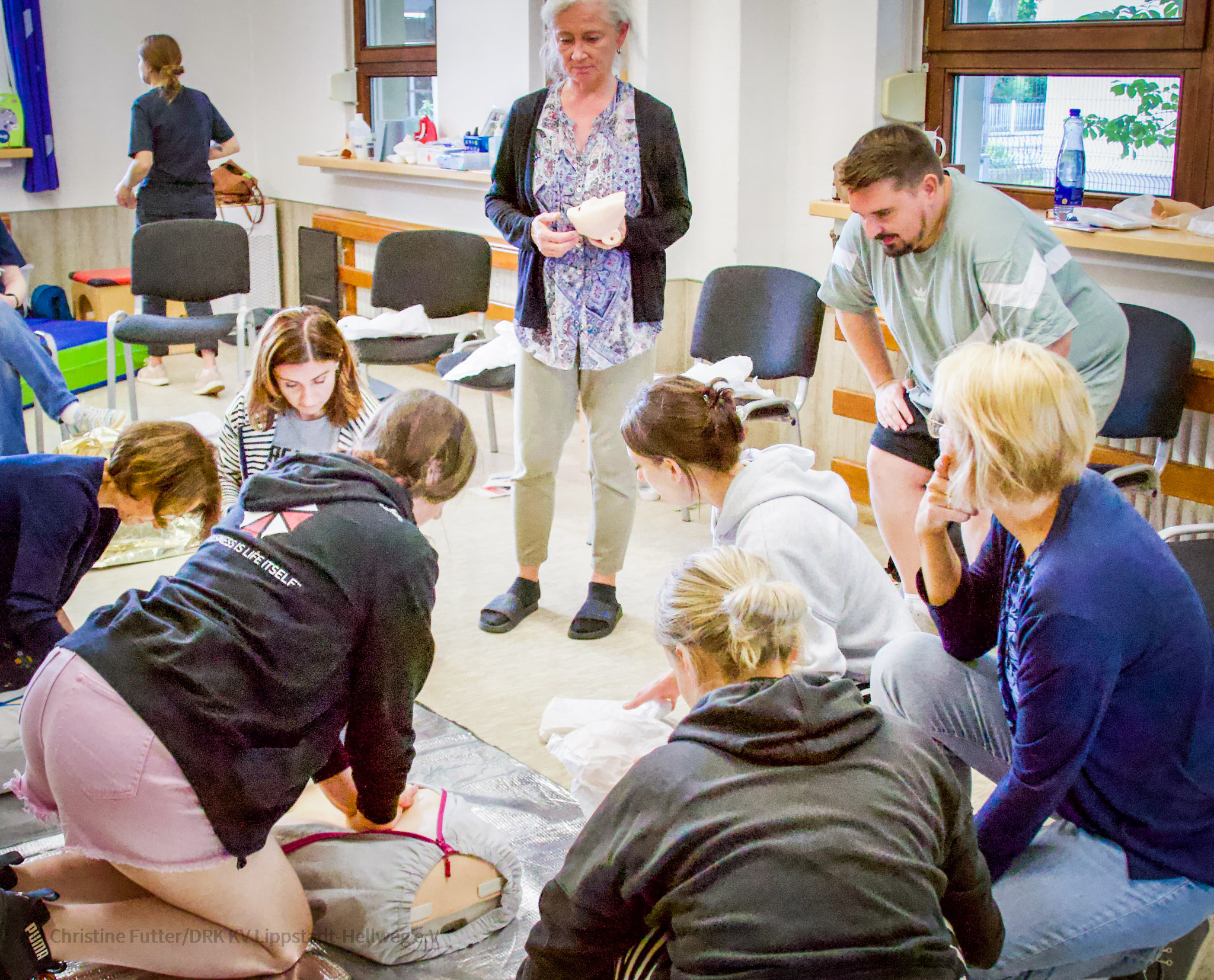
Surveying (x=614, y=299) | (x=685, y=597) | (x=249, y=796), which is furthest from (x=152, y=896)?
(x=614, y=299)

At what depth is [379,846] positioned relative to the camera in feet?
6.26

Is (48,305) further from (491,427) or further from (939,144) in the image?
(939,144)

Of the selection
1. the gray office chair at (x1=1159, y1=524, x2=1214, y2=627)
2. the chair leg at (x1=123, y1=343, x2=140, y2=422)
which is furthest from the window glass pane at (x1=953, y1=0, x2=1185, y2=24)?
the chair leg at (x1=123, y1=343, x2=140, y2=422)

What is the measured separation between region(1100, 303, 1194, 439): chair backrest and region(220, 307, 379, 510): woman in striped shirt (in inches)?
72.2

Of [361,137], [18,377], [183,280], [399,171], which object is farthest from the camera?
[361,137]

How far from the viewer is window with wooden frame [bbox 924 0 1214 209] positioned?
3.44 meters

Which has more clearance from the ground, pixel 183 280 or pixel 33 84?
pixel 33 84

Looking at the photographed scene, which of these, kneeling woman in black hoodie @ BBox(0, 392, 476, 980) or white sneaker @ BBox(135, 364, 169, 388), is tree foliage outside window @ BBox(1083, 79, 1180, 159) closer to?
kneeling woman in black hoodie @ BBox(0, 392, 476, 980)

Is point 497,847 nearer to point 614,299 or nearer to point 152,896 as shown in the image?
point 152,896

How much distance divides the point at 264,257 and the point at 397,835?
588cm

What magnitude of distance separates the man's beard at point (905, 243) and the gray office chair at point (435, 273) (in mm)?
2245

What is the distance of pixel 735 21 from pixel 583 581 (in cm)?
209

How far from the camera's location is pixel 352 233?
248 inches

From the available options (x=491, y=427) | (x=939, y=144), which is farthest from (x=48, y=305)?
(x=939, y=144)
